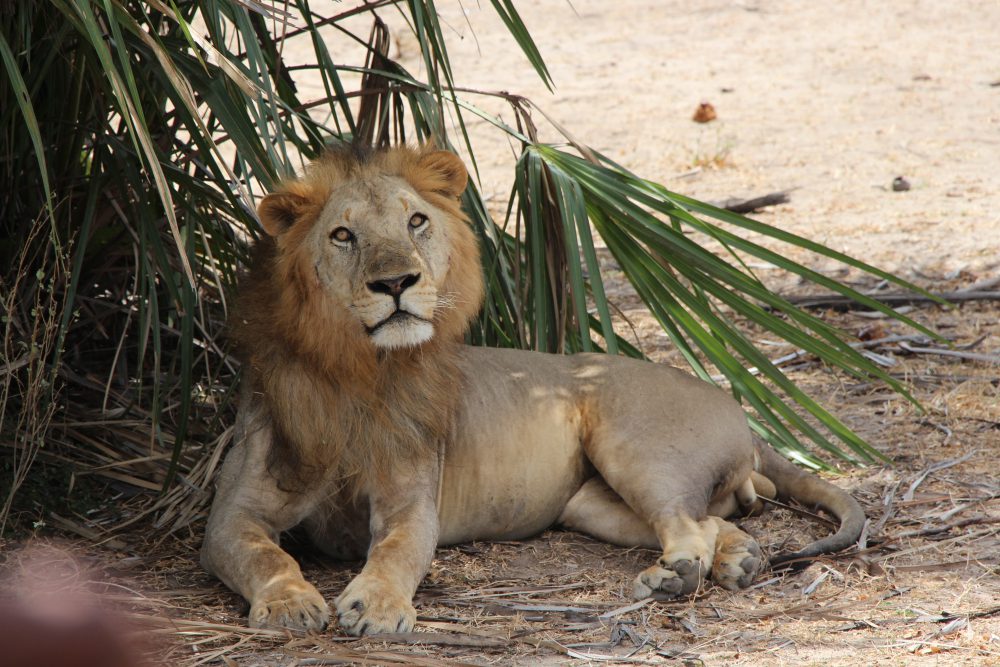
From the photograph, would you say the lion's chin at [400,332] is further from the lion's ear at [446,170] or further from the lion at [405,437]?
the lion's ear at [446,170]

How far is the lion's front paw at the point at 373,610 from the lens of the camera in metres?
3.00

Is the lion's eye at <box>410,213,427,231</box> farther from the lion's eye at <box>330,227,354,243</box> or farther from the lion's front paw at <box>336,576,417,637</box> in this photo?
the lion's front paw at <box>336,576,417,637</box>

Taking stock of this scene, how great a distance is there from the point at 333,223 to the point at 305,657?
1.28 metres

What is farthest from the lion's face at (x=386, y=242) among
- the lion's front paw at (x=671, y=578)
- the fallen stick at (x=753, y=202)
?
the fallen stick at (x=753, y=202)

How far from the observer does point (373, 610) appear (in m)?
3.04

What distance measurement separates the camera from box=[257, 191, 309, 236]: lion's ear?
11.5ft

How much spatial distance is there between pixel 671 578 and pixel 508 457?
0.86 metres

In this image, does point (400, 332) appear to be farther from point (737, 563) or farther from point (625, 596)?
point (737, 563)

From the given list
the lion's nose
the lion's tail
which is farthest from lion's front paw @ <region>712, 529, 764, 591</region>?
the lion's nose

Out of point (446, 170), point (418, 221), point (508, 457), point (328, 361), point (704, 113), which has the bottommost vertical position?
point (508, 457)

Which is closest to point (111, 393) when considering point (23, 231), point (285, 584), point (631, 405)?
point (23, 231)

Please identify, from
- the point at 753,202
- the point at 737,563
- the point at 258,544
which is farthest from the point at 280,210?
the point at 753,202

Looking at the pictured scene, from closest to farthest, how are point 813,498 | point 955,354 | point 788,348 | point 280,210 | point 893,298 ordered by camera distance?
point 280,210, point 813,498, point 955,354, point 788,348, point 893,298

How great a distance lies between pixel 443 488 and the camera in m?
3.95
